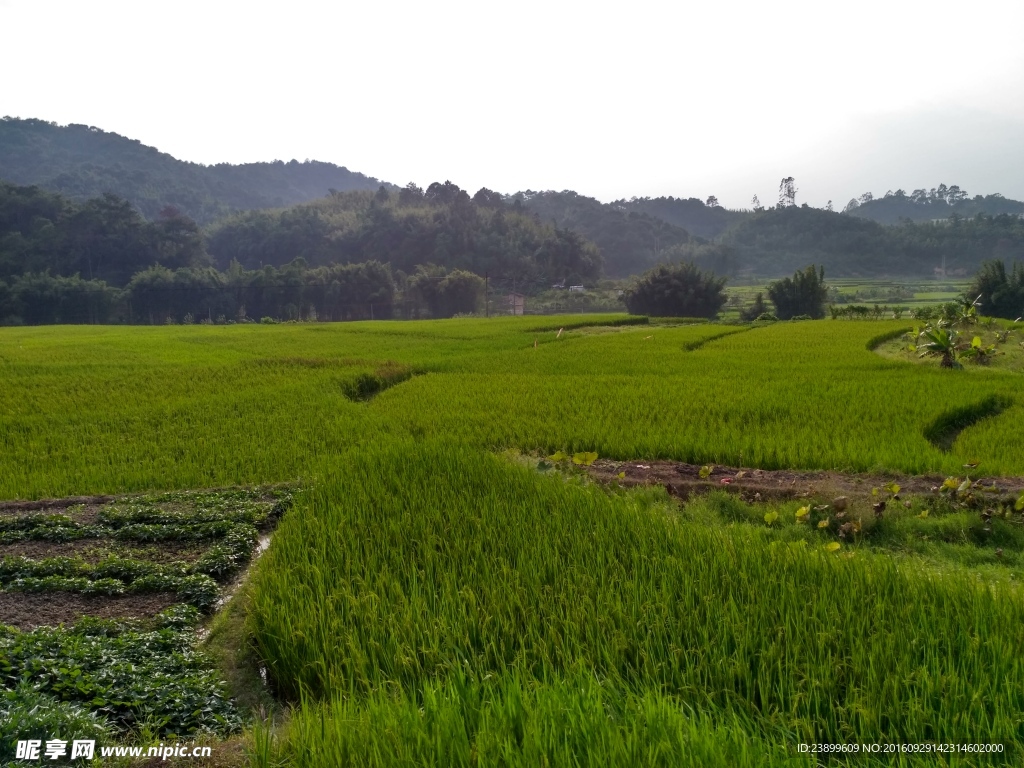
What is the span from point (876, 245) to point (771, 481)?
2936 inches

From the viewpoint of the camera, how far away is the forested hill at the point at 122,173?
79.5m

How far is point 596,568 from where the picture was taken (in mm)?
3004

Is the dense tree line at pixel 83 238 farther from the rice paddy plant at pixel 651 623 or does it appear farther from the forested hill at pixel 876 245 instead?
the forested hill at pixel 876 245

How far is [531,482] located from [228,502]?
204 cm

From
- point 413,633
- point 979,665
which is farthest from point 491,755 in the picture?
point 979,665

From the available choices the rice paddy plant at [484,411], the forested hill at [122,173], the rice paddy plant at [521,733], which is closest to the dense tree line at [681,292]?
the rice paddy plant at [484,411]

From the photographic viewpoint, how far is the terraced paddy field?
196 centimetres

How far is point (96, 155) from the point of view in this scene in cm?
10038

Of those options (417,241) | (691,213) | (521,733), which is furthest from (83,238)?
(691,213)

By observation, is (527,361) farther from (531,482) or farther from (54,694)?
(54,694)

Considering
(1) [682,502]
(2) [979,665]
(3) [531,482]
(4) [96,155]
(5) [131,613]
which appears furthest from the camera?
(4) [96,155]

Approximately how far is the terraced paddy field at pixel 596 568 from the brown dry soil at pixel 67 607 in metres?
0.04

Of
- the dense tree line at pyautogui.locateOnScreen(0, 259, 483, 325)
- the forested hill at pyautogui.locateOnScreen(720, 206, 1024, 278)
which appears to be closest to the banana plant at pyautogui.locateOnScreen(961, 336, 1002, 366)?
the dense tree line at pyautogui.locateOnScreen(0, 259, 483, 325)

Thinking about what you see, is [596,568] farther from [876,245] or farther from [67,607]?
[876,245]
